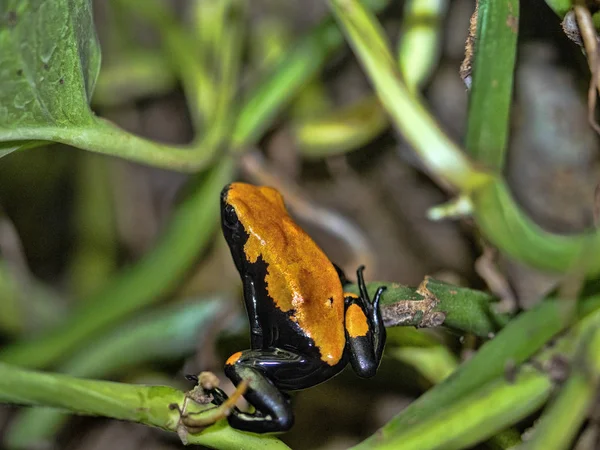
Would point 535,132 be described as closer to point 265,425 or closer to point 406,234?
point 406,234

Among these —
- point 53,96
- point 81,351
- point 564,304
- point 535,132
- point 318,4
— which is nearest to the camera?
point 564,304

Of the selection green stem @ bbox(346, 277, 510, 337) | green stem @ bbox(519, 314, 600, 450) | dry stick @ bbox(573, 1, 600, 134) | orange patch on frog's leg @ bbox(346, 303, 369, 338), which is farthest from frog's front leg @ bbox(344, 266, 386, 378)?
dry stick @ bbox(573, 1, 600, 134)

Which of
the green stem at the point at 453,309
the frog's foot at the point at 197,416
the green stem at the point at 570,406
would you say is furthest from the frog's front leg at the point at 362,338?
the green stem at the point at 570,406

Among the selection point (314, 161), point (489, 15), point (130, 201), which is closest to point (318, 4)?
point (314, 161)

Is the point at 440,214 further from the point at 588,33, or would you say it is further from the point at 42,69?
the point at 42,69

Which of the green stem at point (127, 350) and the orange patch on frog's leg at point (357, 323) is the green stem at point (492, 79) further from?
the green stem at point (127, 350)

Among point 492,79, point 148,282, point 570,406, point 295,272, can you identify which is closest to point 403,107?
point 492,79
